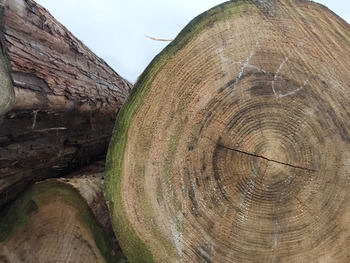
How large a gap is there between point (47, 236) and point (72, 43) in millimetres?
877

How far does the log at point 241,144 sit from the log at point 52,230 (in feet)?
0.81

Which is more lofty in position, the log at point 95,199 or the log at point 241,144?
the log at point 241,144

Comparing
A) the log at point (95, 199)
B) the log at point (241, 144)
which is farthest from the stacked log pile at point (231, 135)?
the log at point (95, 199)

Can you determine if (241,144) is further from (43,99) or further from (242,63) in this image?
(43,99)

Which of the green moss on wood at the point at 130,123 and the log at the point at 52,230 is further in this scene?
the log at the point at 52,230

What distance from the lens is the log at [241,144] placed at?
1569 mm

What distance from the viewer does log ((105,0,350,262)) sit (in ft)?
5.15

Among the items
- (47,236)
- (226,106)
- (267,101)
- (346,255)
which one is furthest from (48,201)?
(346,255)

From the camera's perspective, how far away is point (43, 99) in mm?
1743

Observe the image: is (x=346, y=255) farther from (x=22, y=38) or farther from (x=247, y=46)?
(x=22, y=38)

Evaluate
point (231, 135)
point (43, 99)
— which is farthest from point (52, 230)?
point (231, 135)

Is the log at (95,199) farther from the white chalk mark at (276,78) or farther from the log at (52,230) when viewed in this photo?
the white chalk mark at (276,78)

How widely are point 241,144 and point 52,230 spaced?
0.88 metres

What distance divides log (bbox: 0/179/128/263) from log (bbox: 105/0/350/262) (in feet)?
0.81
